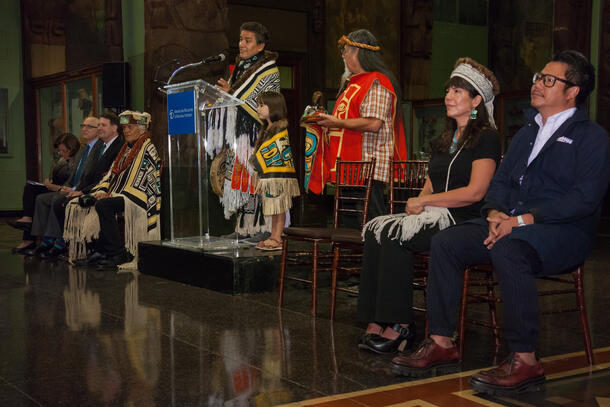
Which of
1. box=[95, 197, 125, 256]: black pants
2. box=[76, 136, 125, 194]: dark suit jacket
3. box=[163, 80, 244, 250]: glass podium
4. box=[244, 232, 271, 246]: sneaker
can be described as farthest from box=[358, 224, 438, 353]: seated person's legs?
box=[76, 136, 125, 194]: dark suit jacket

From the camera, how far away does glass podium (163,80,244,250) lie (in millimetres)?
5070

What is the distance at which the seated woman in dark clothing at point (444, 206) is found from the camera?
3.18 m

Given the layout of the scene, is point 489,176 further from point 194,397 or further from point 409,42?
point 409,42

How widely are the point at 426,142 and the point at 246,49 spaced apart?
5.17 metres

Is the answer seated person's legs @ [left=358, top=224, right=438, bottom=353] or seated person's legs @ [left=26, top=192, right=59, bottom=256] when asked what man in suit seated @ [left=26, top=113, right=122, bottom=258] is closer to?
seated person's legs @ [left=26, top=192, right=59, bottom=256]

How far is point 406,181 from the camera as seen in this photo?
154 inches

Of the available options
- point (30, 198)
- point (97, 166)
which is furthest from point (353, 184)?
point (30, 198)

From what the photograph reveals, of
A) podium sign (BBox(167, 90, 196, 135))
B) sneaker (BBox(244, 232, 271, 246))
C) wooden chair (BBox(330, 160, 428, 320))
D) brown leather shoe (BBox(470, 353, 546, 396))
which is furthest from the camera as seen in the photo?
sneaker (BBox(244, 232, 271, 246))

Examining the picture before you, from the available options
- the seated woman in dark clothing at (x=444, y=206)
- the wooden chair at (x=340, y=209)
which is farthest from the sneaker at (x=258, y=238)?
the seated woman in dark clothing at (x=444, y=206)

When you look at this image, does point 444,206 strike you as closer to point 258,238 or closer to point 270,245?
point 270,245

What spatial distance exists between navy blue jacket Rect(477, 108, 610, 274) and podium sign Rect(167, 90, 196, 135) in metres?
2.66

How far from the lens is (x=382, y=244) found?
326 cm

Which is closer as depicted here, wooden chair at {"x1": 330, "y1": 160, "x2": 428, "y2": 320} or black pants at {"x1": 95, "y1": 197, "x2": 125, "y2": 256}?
wooden chair at {"x1": 330, "y1": 160, "x2": 428, "y2": 320}

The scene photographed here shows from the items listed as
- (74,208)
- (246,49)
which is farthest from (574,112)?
(74,208)
